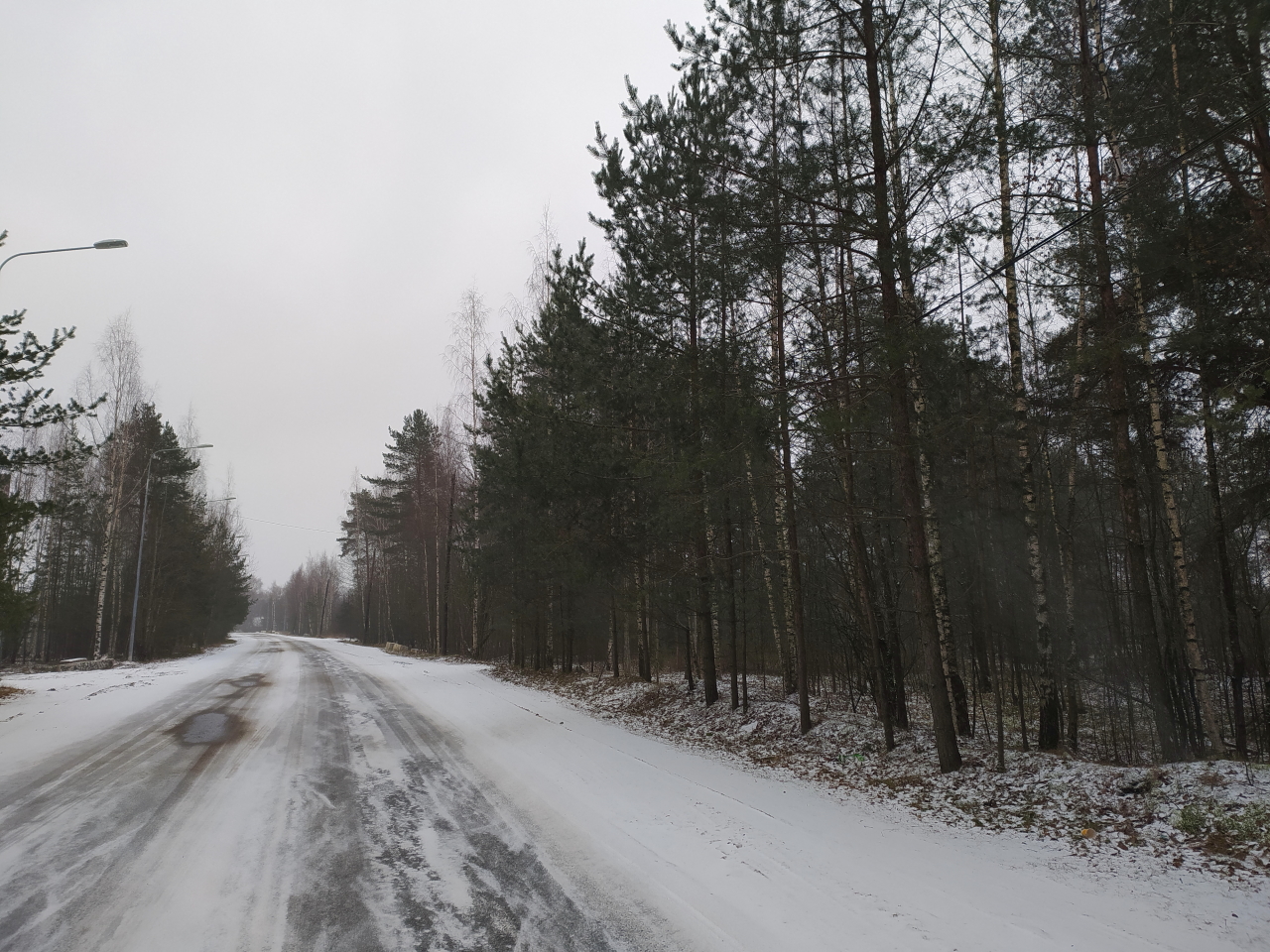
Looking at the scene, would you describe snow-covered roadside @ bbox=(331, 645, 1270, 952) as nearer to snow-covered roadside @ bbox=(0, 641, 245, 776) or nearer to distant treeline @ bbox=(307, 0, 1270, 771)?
distant treeline @ bbox=(307, 0, 1270, 771)

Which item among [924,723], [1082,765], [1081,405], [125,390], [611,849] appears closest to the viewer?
[611,849]

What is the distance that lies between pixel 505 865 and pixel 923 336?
19.1 feet

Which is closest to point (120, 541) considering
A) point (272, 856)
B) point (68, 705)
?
point (68, 705)

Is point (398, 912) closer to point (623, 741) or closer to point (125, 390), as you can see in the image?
point (623, 741)

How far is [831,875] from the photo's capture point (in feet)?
14.4

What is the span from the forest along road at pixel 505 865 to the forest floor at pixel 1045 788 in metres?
0.42

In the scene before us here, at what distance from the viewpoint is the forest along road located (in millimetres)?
3510

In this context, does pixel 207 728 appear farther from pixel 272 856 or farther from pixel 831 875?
pixel 831 875

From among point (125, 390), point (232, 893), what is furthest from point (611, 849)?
point (125, 390)

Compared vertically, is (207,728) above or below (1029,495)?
below

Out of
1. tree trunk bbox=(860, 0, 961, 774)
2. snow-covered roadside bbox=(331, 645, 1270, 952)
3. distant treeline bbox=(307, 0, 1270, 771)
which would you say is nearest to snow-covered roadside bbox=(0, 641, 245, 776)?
snow-covered roadside bbox=(331, 645, 1270, 952)

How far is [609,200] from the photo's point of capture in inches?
445

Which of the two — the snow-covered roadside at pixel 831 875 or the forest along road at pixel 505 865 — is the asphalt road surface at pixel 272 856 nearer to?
the forest along road at pixel 505 865

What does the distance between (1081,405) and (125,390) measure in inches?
1200
